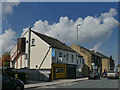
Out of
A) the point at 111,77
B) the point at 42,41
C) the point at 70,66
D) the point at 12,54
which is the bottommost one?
the point at 111,77

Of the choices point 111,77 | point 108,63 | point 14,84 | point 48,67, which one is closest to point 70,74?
point 48,67

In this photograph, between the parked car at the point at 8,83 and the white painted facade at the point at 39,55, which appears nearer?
the parked car at the point at 8,83

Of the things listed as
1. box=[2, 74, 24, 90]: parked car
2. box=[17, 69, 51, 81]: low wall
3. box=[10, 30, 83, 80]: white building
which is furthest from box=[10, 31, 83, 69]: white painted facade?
box=[2, 74, 24, 90]: parked car

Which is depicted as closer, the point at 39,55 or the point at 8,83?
the point at 8,83

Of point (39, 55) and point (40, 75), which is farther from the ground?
point (39, 55)

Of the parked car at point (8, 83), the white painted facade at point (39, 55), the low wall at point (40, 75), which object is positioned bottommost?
the low wall at point (40, 75)

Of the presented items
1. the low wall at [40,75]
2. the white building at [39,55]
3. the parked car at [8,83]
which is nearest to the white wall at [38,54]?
the white building at [39,55]

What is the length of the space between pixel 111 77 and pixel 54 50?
1353 centimetres

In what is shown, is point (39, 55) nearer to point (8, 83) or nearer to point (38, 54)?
point (38, 54)

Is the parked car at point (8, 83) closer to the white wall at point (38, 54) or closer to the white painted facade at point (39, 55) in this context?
the white painted facade at point (39, 55)

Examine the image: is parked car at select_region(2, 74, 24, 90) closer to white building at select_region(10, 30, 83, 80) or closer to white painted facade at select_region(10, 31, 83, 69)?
white building at select_region(10, 30, 83, 80)

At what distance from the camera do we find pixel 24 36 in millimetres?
Result: 35312

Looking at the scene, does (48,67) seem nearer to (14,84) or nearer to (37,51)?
(37,51)

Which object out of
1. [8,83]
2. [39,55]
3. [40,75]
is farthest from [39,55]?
[8,83]
